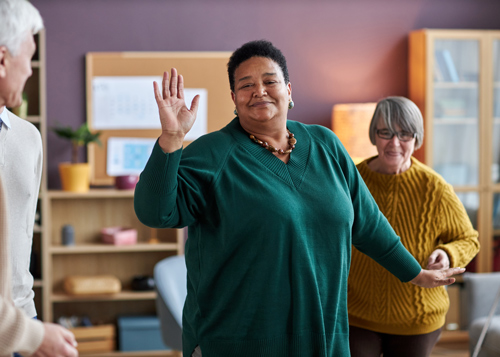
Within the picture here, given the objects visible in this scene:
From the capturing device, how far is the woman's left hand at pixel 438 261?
173 centimetres

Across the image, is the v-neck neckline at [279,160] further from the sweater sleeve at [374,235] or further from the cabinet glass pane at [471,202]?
the cabinet glass pane at [471,202]

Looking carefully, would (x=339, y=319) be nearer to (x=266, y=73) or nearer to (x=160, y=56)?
(x=266, y=73)

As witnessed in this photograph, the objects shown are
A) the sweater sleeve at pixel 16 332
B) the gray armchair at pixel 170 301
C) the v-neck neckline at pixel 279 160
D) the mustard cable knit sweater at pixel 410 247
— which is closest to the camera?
the sweater sleeve at pixel 16 332

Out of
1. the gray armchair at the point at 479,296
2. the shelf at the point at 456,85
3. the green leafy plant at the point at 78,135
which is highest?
the shelf at the point at 456,85

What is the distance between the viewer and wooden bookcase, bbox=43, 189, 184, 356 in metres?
3.74

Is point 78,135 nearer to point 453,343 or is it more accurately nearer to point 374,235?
point 374,235

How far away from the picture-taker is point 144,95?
3.87 metres

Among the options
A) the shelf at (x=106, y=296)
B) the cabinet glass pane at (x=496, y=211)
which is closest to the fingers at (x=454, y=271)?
the shelf at (x=106, y=296)

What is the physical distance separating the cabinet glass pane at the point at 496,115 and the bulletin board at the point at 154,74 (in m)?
1.87

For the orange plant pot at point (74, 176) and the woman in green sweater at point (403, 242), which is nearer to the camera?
the woman in green sweater at point (403, 242)

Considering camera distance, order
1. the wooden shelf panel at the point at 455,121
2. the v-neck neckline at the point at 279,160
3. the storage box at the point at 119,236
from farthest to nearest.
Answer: the wooden shelf panel at the point at 455,121 < the storage box at the point at 119,236 < the v-neck neckline at the point at 279,160

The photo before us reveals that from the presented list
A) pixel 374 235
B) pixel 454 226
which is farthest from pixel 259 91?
pixel 454 226

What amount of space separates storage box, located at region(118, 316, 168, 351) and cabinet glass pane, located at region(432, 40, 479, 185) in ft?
7.35

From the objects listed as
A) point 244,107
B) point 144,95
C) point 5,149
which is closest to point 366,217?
point 244,107
